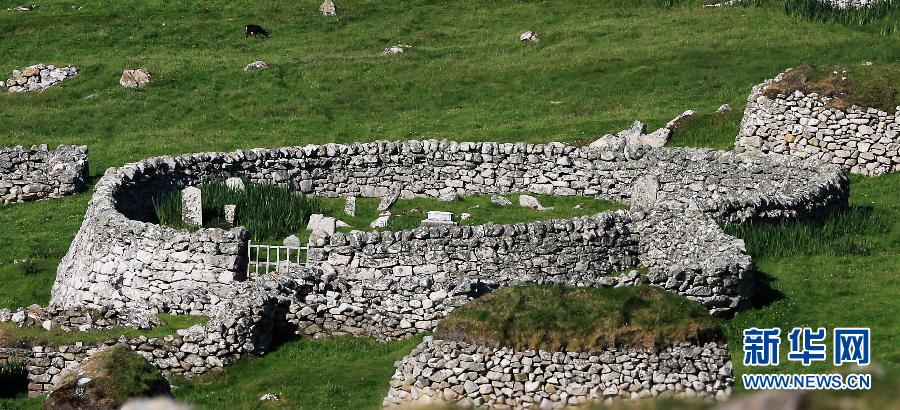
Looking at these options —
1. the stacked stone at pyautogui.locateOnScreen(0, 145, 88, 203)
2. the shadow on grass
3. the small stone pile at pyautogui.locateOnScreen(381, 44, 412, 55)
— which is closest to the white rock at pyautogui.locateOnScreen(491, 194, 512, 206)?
the shadow on grass

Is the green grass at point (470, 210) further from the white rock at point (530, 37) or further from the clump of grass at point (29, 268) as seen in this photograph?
the white rock at point (530, 37)

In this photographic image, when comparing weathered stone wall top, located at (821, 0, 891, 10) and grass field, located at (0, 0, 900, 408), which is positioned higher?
weathered stone wall top, located at (821, 0, 891, 10)

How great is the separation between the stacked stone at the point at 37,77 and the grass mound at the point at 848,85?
33.2 meters

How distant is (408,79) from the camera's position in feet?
218

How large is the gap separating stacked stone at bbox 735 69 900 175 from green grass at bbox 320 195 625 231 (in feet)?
23.5

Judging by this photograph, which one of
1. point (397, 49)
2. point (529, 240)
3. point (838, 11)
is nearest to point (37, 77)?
point (397, 49)

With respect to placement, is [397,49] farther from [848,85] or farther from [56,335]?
[56,335]

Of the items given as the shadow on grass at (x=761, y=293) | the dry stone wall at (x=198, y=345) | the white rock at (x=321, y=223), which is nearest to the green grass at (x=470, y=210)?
the white rock at (x=321, y=223)

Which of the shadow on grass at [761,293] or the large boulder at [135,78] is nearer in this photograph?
the shadow on grass at [761,293]

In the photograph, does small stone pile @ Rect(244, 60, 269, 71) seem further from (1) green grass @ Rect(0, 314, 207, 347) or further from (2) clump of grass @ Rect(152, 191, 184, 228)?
(1) green grass @ Rect(0, 314, 207, 347)

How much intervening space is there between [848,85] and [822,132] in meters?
1.78

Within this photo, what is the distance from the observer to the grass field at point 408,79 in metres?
44.0

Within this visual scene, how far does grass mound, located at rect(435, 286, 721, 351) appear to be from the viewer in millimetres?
27406

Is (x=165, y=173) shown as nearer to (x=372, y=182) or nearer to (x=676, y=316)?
(x=372, y=182)
